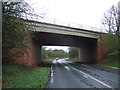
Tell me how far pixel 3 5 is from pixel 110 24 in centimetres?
2703

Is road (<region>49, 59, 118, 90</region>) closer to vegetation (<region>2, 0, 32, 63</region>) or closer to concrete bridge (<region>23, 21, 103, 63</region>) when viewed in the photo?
vegetation (<region>2, 0, 32, 63</region>)

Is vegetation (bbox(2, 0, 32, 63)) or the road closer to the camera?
vegetation (bbox(2, 0, 32, 63))

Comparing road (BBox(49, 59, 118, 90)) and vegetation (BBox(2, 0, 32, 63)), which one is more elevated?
vegetation (BBox(2, 0, 32, 63))

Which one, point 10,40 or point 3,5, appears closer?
point 3,5

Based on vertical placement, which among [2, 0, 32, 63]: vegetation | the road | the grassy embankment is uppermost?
[2, 0, 32, 63]: vegetation

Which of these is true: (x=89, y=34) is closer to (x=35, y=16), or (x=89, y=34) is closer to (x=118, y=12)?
(x=118, y=12)

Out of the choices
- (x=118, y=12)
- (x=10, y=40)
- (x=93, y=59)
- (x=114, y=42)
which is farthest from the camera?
(x=93, y=59)

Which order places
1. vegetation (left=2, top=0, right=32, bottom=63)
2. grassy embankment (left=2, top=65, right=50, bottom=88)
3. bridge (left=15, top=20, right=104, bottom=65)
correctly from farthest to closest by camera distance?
bridge (left=15, top=20, right=104, bottom=65) → vegetation (left=2, top=0, right=32, bottom=63) → grassy embankment (left=2, top=65, right=50, bottom=88)

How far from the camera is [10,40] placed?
11648 mm

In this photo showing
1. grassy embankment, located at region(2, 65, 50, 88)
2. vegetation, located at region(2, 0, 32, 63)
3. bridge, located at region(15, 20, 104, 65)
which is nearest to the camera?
grassy embankment, located at region(2, 65, 50, 88)

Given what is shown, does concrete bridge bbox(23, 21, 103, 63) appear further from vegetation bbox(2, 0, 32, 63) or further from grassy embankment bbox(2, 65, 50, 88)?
vegetation bbox(2, 0, 32, 63)

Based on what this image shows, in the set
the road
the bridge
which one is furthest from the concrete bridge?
the road

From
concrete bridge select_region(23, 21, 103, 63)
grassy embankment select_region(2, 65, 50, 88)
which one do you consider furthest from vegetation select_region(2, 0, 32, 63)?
concrete bridge select_region(23, 21, 103, 63)

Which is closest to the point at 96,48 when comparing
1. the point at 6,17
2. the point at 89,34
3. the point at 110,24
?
the point at 89,34
